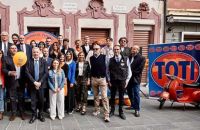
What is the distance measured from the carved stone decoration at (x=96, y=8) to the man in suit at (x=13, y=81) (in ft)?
19.7

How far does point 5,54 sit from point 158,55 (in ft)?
15.1

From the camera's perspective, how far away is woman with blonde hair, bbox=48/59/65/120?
697 cm

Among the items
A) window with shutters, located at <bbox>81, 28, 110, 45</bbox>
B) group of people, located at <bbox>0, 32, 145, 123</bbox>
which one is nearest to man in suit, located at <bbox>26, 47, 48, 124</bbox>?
group of people, located at <bbox>0, 32, 145, 123</bbox>

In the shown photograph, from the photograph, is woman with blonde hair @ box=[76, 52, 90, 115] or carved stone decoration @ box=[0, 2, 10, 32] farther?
carved stone decoration @ box=[0, 2, 10, 32]

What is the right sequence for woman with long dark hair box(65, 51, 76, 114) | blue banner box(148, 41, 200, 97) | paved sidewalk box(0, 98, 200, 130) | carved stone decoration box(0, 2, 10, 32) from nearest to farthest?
paved sidewalk box(0, 98, 200, 130)
woman with long dark hair box(65, 51, 76, 114)
blue banner box(148, 41, 200, 97)
carved stone decoration box(0, 2, 10, 32)

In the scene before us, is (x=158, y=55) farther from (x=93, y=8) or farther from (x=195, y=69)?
(x=93, y=8)

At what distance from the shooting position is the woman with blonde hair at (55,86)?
6969mm

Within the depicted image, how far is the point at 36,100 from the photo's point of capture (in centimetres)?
690

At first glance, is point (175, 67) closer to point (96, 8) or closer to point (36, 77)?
point (36, 77)

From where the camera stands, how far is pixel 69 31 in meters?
12.2

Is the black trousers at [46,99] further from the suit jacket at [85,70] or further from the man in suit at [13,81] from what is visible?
the suit jacket at [85,70]

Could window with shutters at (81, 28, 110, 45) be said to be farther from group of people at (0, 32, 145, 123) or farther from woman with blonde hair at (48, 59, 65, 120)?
woman with blonde hair at (48, 59, 65, 120)

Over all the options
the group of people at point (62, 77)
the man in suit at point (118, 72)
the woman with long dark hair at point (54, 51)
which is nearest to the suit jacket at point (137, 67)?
the group of people at point (62, 77)

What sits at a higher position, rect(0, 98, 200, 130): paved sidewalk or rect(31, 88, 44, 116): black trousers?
rect(31, 88, 44, 116): black trousers
